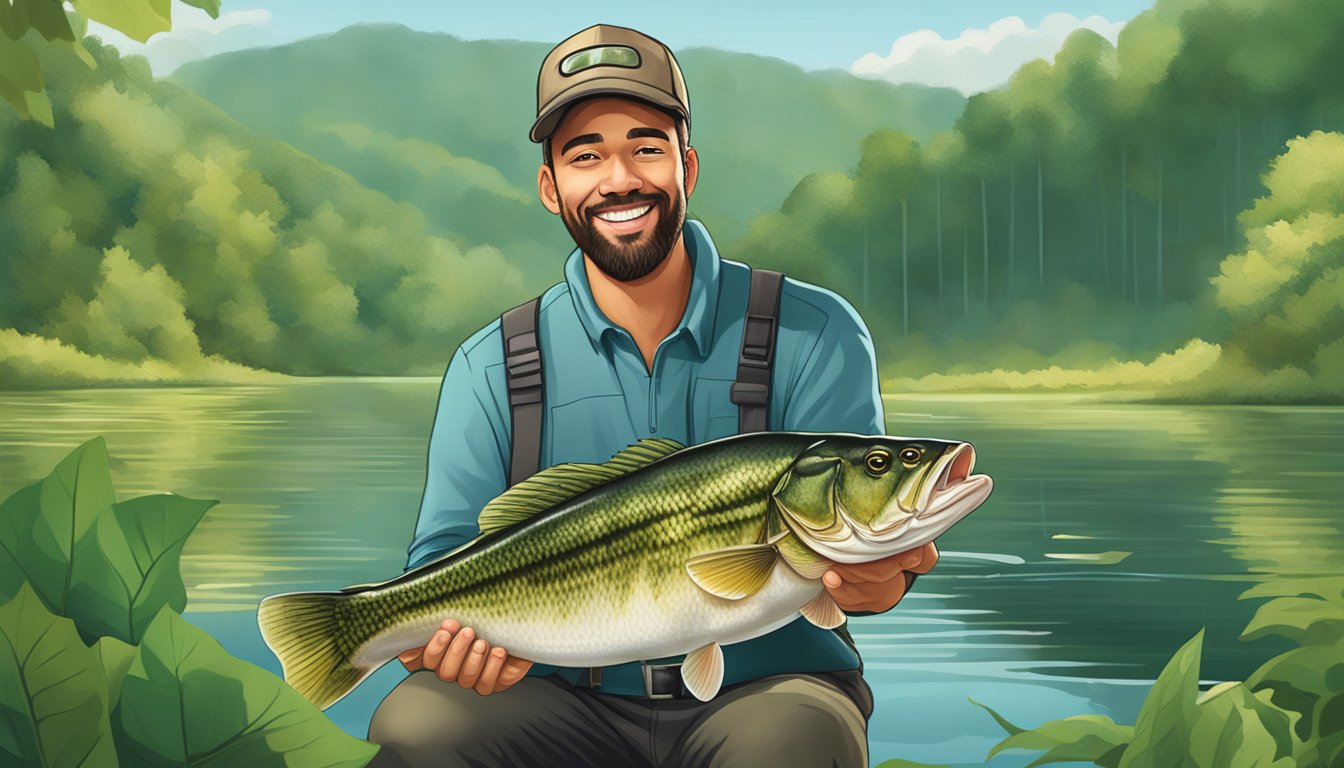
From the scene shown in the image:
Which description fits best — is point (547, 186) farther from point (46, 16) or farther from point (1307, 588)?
point (1307, 588)

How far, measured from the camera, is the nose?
3.86m

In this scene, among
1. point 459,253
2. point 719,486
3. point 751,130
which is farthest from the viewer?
point 751,130

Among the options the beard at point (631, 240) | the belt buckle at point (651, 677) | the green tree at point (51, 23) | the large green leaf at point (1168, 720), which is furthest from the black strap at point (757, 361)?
the green tree at point (51, 23)

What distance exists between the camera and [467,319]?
60.2 m

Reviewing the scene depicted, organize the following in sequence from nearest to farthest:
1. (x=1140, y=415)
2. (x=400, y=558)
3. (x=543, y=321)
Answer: (x=543, y=321) → (x=400, y=558) → (x=1140, y=415)

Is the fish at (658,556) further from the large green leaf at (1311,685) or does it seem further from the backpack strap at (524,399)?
the large green leaf at (1311,685)

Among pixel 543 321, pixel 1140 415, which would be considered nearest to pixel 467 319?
pixel 1140 415

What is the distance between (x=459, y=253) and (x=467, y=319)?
5.94 m

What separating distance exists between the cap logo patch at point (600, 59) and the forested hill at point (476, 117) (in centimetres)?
5795

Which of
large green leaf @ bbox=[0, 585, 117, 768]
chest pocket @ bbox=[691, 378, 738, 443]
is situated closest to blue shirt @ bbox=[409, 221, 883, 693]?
chest pocket @ bbox=[691, 378, 738, 443]

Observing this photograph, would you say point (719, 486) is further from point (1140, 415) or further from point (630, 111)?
point (1140, 415)

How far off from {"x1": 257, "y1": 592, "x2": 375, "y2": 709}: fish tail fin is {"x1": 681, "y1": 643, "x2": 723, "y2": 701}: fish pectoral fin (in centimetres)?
80

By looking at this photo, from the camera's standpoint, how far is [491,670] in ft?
10.7

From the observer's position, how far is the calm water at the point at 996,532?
42.2 feet
